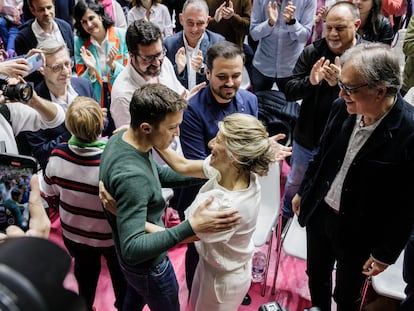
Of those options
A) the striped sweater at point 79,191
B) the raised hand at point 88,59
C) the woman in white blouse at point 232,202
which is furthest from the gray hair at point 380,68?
the raised hand at point 88,59

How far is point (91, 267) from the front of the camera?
85.0 inches

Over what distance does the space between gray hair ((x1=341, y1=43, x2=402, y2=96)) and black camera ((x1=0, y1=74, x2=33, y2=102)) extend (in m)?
Result: 1.44

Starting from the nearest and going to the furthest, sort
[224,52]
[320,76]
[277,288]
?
[224,52] < [320,76] < [277,288]

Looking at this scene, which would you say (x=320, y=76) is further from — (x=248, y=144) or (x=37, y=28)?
(x=37, y=28)

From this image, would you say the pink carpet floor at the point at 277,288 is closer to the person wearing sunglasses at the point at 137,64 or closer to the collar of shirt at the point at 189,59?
the person wearing sunglasses at the point at 137,64

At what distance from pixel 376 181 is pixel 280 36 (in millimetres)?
2121

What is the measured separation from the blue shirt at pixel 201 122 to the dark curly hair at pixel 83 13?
134 cm

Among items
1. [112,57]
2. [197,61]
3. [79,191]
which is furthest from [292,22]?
[79,191]

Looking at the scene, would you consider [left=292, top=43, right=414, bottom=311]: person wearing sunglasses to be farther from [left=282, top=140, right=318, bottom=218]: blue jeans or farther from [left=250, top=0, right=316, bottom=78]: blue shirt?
[left=250, top=0, right=316, bottom=78]: blue shirt

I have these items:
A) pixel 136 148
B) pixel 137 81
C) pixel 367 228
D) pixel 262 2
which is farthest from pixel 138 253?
pixel 262 2

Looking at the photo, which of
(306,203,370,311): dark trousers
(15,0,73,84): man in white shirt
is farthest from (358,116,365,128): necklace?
(15,0,73,84): man in white shirt

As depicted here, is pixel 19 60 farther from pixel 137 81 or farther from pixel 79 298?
pixel 79 298

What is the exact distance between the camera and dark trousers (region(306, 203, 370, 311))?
1.95 metres

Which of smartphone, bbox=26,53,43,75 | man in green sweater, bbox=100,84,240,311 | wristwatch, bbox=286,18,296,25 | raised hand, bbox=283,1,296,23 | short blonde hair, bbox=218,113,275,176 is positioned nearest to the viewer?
man in green sweater, bbox=100,84,240,311
